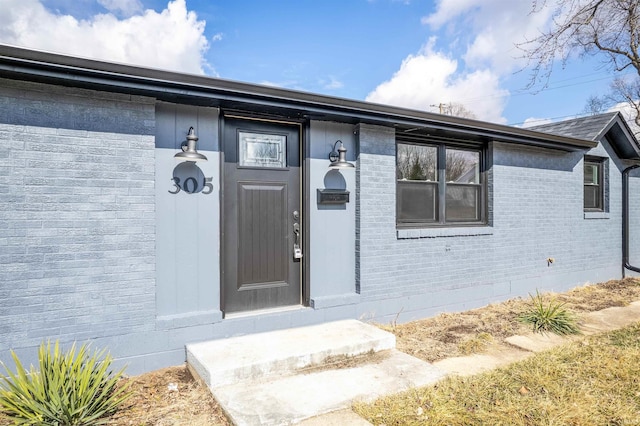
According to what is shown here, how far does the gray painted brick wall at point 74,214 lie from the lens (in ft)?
10.2

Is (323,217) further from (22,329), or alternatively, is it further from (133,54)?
(133,54)

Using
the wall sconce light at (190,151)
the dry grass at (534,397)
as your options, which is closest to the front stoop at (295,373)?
the dry grass at (534,397)

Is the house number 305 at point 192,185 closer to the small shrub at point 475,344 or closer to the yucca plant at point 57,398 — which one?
the yucca plant at point 57,398

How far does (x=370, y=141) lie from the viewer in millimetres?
4922

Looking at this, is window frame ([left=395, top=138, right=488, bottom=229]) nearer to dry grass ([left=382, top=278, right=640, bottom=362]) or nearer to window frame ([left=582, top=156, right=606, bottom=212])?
dry grass ([left=382, top=278, right=640, bottom=362])

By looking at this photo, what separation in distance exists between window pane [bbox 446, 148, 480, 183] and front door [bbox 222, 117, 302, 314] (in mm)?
2657

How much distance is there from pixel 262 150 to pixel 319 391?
2649 millimetres

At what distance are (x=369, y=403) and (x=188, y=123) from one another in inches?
123

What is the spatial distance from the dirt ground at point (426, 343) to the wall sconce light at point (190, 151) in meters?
2.06

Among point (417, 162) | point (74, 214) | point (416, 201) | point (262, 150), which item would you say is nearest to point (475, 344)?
point (416, 201)

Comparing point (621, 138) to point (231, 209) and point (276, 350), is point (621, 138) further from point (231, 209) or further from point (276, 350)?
point (276, 350)

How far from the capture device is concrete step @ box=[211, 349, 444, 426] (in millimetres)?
2686

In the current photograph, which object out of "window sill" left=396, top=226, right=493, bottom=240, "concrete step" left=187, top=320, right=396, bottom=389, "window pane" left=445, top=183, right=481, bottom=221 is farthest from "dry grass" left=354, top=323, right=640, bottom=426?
"window pane" left=445, top=183, right=481, bottom=221

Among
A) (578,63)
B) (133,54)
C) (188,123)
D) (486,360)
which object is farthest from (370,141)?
(133,54)
